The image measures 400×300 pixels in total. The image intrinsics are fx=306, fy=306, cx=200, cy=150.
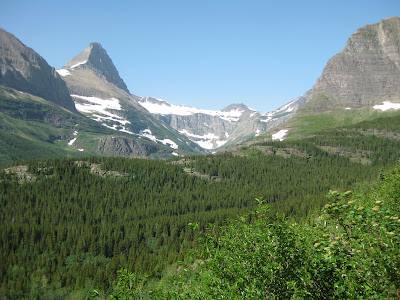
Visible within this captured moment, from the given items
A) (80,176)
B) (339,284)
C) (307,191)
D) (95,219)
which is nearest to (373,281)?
(339,284)

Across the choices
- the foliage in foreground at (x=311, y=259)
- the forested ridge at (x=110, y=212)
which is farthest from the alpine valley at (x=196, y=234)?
the forested ridge at (x=110, y=212)

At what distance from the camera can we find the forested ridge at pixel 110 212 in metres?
94.0

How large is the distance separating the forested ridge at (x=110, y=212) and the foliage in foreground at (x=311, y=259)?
6434cm

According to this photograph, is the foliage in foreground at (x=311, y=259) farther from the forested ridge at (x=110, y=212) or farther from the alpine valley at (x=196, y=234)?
the forested ridge at (x=110, y=212)

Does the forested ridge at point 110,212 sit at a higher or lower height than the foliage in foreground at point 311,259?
lower

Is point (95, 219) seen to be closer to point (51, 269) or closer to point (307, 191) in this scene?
point (51, 269)

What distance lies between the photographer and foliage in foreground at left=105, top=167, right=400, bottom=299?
10406 millimetres

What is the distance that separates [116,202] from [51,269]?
63.4 meters

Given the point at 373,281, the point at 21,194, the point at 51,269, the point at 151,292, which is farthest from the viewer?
the point at 21,194

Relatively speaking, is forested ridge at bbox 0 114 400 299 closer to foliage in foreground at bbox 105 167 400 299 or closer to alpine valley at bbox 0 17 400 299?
alpine valley at bbox 0 17 400 299

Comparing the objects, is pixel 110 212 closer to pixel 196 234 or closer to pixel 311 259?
pixel 196 234

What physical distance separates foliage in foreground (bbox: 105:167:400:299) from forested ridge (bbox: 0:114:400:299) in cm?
6434

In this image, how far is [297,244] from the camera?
15.4m

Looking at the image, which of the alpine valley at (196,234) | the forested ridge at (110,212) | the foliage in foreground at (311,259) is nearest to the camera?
the foliage in foreground at (311,259)
